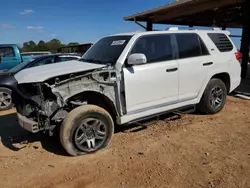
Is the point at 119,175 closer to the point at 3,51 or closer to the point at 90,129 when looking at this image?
the point at 90,129

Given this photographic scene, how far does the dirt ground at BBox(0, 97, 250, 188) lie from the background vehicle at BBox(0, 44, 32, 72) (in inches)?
226

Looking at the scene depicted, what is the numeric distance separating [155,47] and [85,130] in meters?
2.07

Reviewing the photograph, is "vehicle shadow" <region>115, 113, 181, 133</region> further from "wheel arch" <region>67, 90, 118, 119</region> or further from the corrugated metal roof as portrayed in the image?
the corrugated metal roof

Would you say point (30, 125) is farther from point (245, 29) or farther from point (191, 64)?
point (245, 29)

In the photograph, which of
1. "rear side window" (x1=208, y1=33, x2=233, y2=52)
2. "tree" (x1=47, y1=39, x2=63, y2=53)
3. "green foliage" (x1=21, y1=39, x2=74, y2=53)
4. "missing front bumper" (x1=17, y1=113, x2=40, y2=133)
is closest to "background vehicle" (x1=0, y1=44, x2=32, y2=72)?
"missing front bumper" (x1=17, y1=113, x2=40, y2=133)

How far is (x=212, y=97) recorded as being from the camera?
5988 millimetres

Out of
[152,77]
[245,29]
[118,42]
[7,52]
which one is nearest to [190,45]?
[152,77]

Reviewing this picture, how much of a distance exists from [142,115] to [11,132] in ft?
9.08

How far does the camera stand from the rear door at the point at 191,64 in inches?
207

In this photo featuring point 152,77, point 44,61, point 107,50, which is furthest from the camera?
point 44,61

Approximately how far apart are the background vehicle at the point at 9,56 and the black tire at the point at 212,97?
25.7 feet

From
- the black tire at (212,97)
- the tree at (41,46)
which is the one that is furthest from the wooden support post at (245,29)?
the tree at (41,46)

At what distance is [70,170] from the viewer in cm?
373

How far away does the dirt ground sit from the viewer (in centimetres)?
340
